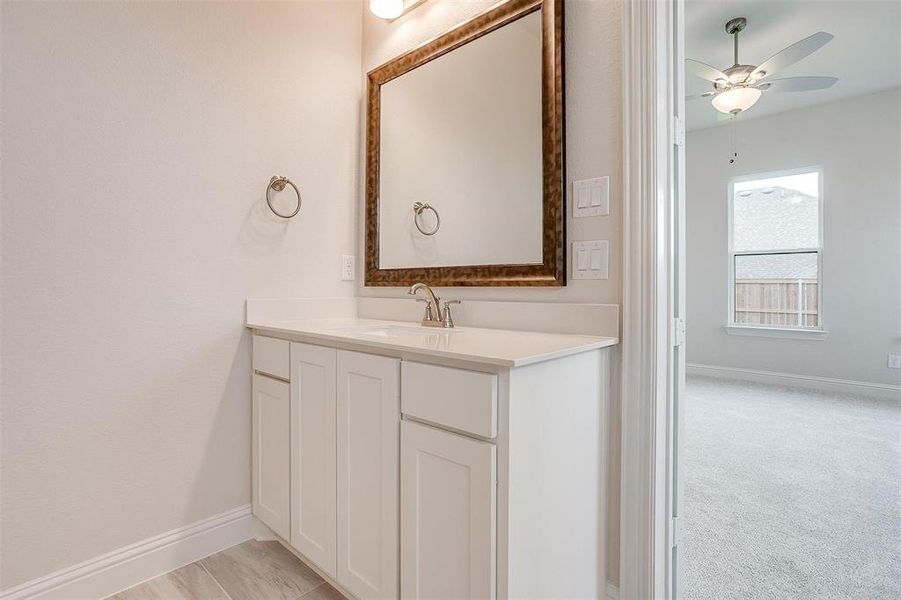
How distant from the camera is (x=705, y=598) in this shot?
1.45 metres

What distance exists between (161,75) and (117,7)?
0.22m

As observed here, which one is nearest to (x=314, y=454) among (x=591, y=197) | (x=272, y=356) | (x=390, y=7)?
(x=272, y=356)

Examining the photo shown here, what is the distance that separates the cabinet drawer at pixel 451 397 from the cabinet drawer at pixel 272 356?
656mm

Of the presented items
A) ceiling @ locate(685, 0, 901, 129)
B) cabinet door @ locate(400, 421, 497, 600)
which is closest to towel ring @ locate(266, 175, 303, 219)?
cabinet door @ locate(400, 421, 497, 600)

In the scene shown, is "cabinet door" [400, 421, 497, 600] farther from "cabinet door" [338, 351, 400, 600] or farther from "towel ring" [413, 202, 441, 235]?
"towel ring" [413, 202, 441, 235]

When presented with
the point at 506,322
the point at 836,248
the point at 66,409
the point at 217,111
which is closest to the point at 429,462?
the point at 506,322

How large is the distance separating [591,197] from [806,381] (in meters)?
4.49

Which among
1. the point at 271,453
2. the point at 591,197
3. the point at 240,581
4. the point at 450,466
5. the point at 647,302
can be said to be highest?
the point at 591,197

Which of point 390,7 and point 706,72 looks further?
point 706,72

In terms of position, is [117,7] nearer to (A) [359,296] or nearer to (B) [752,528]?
(A) [359,296]

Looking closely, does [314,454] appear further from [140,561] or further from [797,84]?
[797,84]

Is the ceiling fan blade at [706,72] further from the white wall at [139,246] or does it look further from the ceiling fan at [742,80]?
the white wall at [139,246]

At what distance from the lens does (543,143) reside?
151cm

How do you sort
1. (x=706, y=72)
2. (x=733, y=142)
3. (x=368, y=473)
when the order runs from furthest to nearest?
(x=733, y=142), (x=706, y=72), (x=368, y=473)
